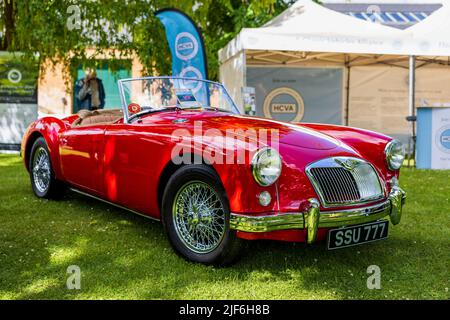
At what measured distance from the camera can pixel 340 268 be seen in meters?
3.01

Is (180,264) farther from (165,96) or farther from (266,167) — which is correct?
(165,96)

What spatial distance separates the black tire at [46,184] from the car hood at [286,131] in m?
2.17

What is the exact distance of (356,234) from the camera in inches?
112

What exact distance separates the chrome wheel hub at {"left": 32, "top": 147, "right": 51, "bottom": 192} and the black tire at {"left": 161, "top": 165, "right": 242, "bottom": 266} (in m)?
2.28

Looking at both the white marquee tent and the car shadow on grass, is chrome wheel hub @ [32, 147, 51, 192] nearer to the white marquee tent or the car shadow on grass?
the car shadow on grass

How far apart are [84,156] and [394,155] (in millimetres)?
2658

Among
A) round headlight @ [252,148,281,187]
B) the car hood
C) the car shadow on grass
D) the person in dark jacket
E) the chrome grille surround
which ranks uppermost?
the person in dark jacket

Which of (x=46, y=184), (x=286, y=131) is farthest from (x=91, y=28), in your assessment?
(x=286, y=131)

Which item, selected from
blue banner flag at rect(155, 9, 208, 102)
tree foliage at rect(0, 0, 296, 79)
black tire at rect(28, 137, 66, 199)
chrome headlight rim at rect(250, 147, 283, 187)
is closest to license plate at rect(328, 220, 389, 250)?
chrome headlight rim at rect(250, 147, 283, 187)

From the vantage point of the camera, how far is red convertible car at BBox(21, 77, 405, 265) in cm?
268

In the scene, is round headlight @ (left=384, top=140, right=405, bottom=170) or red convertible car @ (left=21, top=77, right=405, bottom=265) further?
round headlight @ (left=384, top=140, right=405, bottom=170)

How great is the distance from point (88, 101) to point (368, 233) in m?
11.0

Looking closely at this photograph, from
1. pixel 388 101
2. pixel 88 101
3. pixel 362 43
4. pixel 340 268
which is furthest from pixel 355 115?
pixel 340 268

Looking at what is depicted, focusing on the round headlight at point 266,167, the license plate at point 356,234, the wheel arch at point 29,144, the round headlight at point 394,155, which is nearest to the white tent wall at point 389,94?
the round headlight at point 394,155
